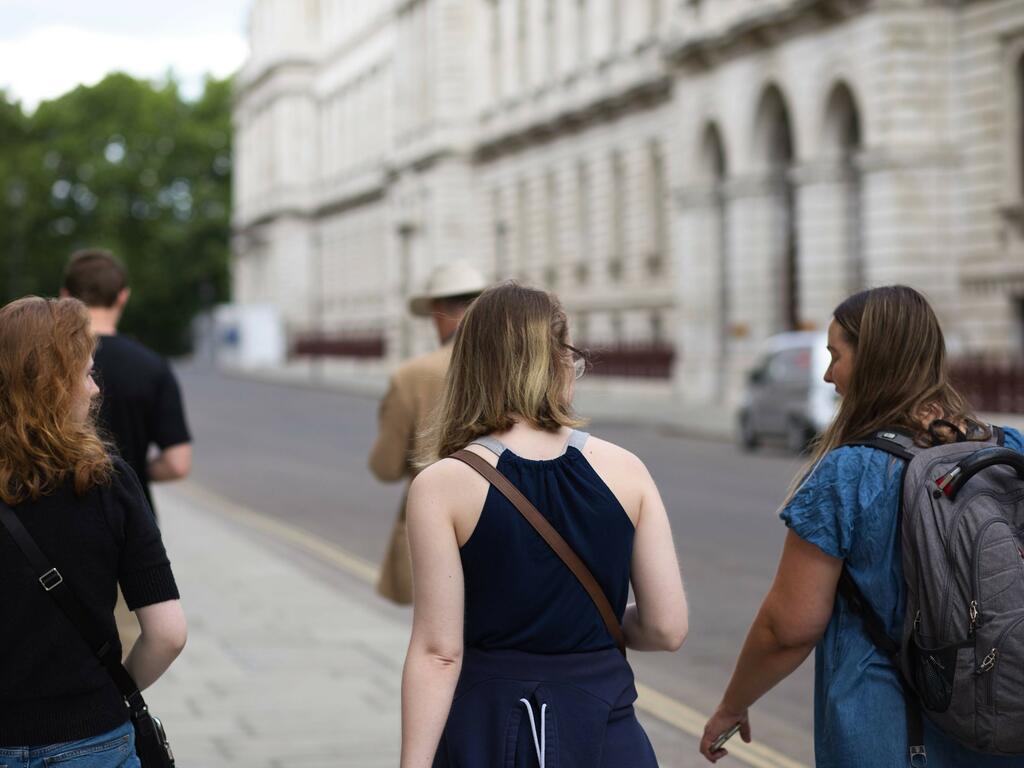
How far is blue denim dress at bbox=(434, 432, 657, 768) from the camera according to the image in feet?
11.5

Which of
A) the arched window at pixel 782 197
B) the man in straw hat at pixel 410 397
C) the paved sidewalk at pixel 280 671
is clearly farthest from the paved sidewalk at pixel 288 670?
the arched window at pixel 782 197

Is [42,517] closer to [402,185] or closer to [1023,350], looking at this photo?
[1023,350]

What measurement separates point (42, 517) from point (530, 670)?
0.95m

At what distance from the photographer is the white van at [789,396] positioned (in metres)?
24.5

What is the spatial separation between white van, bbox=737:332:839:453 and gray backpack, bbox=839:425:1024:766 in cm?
2052

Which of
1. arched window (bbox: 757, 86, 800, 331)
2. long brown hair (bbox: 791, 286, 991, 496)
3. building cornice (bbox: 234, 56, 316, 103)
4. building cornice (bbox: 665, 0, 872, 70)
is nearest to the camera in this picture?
long brown hair (bbox: 791, 286, 991, 496)

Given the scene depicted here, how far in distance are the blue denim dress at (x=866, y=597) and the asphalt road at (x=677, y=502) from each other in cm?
349

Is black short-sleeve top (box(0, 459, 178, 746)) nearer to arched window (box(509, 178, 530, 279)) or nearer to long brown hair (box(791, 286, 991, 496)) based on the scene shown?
long brown hair (box(791, 286, 991, 496))

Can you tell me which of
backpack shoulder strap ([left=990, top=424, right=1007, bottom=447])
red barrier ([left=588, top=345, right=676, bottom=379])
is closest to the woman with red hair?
backpack shoulder strap ([left=990, top=424, right=1007, bottom=447])

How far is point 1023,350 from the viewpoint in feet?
97.2

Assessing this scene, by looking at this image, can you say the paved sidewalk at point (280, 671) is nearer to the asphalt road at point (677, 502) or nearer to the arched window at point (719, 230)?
the asphalt road at point (677, 502)

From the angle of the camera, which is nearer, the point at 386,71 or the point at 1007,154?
the point at 1007,154

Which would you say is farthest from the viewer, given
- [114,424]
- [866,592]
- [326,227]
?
[326,227]

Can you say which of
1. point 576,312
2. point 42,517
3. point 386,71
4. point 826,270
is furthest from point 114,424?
point 386,71
